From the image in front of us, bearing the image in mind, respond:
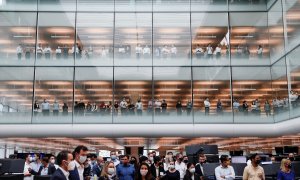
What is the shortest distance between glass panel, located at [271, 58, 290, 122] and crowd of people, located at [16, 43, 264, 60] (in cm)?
178

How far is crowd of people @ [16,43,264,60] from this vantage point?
30.3 meters

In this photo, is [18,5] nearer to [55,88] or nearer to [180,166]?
[55,88]

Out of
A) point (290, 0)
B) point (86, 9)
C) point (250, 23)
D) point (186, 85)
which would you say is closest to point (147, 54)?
point (186, 85)

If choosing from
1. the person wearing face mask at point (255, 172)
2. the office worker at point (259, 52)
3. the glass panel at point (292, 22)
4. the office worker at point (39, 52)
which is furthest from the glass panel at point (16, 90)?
the person wearing face mask at point (255, 172)

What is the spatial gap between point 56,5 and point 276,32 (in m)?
17.2

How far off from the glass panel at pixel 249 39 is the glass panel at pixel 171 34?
362cm

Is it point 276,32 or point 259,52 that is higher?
point 276,32

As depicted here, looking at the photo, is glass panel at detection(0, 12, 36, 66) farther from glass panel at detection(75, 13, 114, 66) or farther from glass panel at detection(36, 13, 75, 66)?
glass panel at detection(75, 13, 114, 66)

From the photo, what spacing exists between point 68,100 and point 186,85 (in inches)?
357

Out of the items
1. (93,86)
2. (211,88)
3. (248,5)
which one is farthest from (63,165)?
(248,5)

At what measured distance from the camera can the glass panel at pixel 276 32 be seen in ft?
96.6

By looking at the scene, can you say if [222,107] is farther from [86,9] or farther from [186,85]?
[86,9]

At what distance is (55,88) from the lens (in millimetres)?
29984

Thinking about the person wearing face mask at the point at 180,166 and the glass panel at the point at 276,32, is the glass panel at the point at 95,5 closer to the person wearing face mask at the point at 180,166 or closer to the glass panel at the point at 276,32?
the glass panel at the point at 276,32
